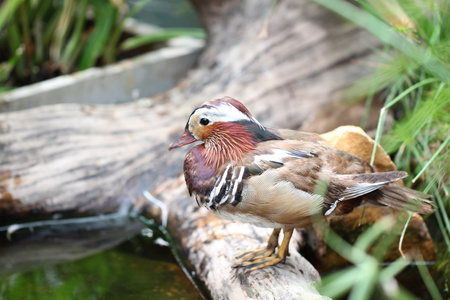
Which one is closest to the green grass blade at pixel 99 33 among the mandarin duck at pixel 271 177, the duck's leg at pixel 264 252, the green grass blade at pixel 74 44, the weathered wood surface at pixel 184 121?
the green grass blade at pixel 74 44

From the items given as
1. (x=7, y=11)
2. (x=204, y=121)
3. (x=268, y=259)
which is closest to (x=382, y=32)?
(x=204, y=121)

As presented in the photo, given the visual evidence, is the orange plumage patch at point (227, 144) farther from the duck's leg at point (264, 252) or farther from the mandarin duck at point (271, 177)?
the duck's leg at point (264, 252)

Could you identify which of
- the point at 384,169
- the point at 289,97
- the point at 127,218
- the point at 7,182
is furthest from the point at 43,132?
the point at 384,169

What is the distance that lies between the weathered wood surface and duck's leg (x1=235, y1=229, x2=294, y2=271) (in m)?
0.09

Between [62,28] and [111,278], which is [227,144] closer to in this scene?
[111,278]

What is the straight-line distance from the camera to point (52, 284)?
2145mm

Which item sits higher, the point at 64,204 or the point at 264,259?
the point at 264,259

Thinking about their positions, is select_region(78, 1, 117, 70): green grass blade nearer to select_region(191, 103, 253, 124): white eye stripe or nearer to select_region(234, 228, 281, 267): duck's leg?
select_region(191, 103, 253, 124): white eye stripe

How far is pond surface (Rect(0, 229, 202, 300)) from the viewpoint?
81.1 inches

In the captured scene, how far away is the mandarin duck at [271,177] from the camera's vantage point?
1.60 metres

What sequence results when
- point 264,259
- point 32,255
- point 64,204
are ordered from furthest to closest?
point 64,204, point 32,255, point 264,259

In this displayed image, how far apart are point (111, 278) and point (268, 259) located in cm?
76

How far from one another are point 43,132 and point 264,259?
4.86 ft

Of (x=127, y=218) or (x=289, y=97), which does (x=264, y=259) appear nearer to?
(x=127, y=218)
